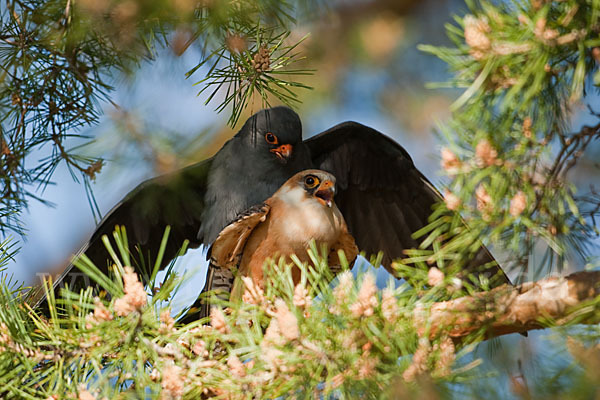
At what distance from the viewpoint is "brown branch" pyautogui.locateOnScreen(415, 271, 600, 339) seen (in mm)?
1469

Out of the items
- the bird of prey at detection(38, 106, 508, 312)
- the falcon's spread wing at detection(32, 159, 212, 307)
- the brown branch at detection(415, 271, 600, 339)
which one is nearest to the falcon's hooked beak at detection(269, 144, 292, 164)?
the bird of prey at detection(38, 106, 508, 312)

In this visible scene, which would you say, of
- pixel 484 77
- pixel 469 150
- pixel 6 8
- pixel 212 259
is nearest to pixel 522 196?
pixel 469 150

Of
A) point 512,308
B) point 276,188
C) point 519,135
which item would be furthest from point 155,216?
point 519,135

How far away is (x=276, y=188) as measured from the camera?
328cm

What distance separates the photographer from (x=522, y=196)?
4.44 ft

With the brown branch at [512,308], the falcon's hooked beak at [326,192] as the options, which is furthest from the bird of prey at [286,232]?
the brown branch at [512,308]

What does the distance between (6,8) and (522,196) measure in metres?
2.01

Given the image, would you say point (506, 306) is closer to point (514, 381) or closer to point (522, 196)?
point (514, 381)

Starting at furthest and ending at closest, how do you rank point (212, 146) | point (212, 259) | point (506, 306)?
point (212, 146) → point (212, 259) → point (506, 306)

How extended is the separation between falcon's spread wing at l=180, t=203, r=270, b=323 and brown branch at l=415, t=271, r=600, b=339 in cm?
118

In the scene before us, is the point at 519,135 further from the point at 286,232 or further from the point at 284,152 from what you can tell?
the point at 284,152

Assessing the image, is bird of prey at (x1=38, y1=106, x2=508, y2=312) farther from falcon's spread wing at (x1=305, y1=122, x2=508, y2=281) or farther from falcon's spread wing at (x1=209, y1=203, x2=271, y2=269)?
falcon's spread wing at (x1=209, y1=203, x2=271, y2=269)

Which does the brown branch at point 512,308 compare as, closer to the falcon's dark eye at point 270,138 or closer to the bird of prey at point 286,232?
the bird of prey at point 286,232

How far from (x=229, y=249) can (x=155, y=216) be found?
77 cm
